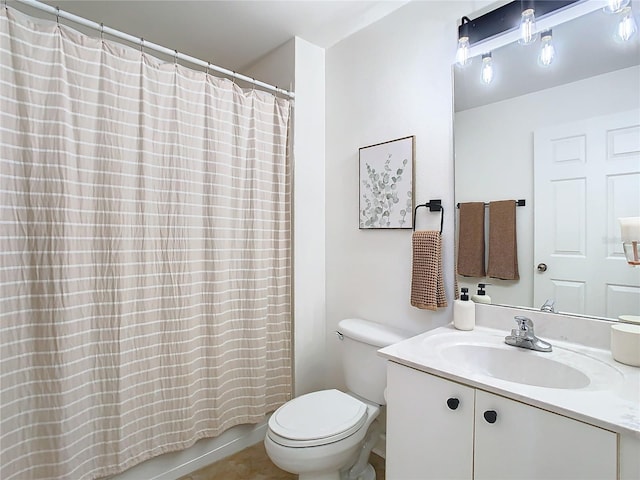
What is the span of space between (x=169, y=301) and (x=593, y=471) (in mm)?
1570

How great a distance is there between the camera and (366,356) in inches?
65.6

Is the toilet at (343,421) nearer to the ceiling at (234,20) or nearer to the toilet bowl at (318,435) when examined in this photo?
the toilet bowl at (318,435)

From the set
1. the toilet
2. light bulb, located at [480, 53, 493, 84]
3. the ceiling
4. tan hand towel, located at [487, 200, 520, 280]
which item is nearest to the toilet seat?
the toilet

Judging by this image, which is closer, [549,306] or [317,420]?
[549,306]

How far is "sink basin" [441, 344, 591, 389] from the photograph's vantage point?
3.53ft

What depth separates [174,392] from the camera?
1.60 metres

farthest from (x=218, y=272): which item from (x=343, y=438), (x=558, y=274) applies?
(x=558, y=274)

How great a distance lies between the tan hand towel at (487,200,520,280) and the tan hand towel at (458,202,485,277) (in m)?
0.04

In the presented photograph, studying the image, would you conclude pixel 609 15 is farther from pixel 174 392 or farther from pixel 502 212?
pixel 174 392

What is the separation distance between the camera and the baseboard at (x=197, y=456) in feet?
5.21

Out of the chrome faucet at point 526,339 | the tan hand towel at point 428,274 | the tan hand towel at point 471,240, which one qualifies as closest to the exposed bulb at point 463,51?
the tan hand towel at point 471,240

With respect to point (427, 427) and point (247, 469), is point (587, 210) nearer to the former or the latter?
point (427, 427)

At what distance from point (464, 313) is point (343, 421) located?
674 mm

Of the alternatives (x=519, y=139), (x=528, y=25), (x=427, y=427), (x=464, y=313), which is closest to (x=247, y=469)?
(x=427, y=427)
